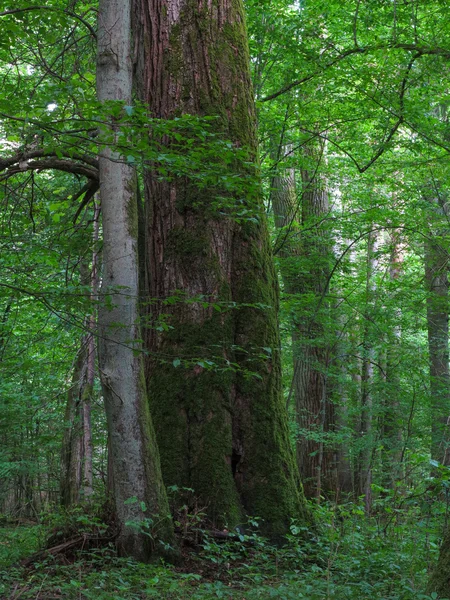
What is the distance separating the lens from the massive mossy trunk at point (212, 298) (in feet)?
17.1

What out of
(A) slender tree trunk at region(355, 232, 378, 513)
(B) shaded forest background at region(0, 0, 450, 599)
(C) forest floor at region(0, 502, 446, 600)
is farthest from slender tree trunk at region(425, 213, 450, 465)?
(C) forest floor at region(0, 502, 446, 600)

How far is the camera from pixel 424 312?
1184 centimetres

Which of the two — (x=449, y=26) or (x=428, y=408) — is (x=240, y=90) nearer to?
(x=449, y=26)

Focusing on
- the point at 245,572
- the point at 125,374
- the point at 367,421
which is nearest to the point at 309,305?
the point at 367,421

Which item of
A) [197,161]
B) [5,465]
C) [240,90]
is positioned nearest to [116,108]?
[197,161]

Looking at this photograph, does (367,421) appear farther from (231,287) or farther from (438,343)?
(231,287)

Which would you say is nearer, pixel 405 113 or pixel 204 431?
pixel 204 431

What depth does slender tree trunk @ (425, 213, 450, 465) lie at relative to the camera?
9148mm

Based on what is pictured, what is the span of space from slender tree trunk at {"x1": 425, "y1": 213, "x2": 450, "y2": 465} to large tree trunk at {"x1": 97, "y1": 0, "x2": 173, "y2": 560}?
218 inches

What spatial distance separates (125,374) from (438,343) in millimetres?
7891

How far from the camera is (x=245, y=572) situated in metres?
4.47

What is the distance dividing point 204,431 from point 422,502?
187 cm

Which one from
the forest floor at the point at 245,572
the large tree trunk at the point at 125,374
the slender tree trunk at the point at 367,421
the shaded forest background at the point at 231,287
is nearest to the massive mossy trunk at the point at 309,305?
the shaded forest background at the point at 231,287

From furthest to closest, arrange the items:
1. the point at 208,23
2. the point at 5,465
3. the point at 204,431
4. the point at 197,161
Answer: the point at 5,465 → the point at 208,23 → the point at 204,431 → the point at 197,161
